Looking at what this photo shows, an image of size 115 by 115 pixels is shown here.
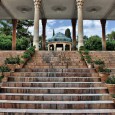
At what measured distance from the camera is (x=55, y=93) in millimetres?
8422

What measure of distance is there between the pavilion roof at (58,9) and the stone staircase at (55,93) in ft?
37.6

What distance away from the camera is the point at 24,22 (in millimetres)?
41625

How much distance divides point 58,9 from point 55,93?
15.3 m

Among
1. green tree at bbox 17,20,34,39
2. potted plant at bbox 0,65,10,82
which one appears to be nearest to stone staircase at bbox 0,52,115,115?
potted plant at bbox 0,65,10,82

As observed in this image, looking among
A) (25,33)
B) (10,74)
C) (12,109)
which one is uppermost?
(25,33)

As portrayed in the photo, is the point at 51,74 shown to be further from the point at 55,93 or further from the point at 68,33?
the point at 68,33

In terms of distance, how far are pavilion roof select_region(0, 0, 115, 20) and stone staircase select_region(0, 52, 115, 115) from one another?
11.5m

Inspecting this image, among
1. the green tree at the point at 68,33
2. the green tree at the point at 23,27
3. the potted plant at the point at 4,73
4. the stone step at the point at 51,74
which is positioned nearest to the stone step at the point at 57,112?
the potted plant at the point at 4,73

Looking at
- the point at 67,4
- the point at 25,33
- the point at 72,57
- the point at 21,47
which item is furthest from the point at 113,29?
the point at 72,57

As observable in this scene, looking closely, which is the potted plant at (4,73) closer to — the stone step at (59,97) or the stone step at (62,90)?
the stone step at (62,90)

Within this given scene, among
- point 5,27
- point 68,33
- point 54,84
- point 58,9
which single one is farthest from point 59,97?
point 68,33

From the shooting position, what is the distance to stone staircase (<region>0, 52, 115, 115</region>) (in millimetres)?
7070

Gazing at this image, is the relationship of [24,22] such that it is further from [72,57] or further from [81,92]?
[81,92]

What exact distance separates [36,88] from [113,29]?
47.9 m
